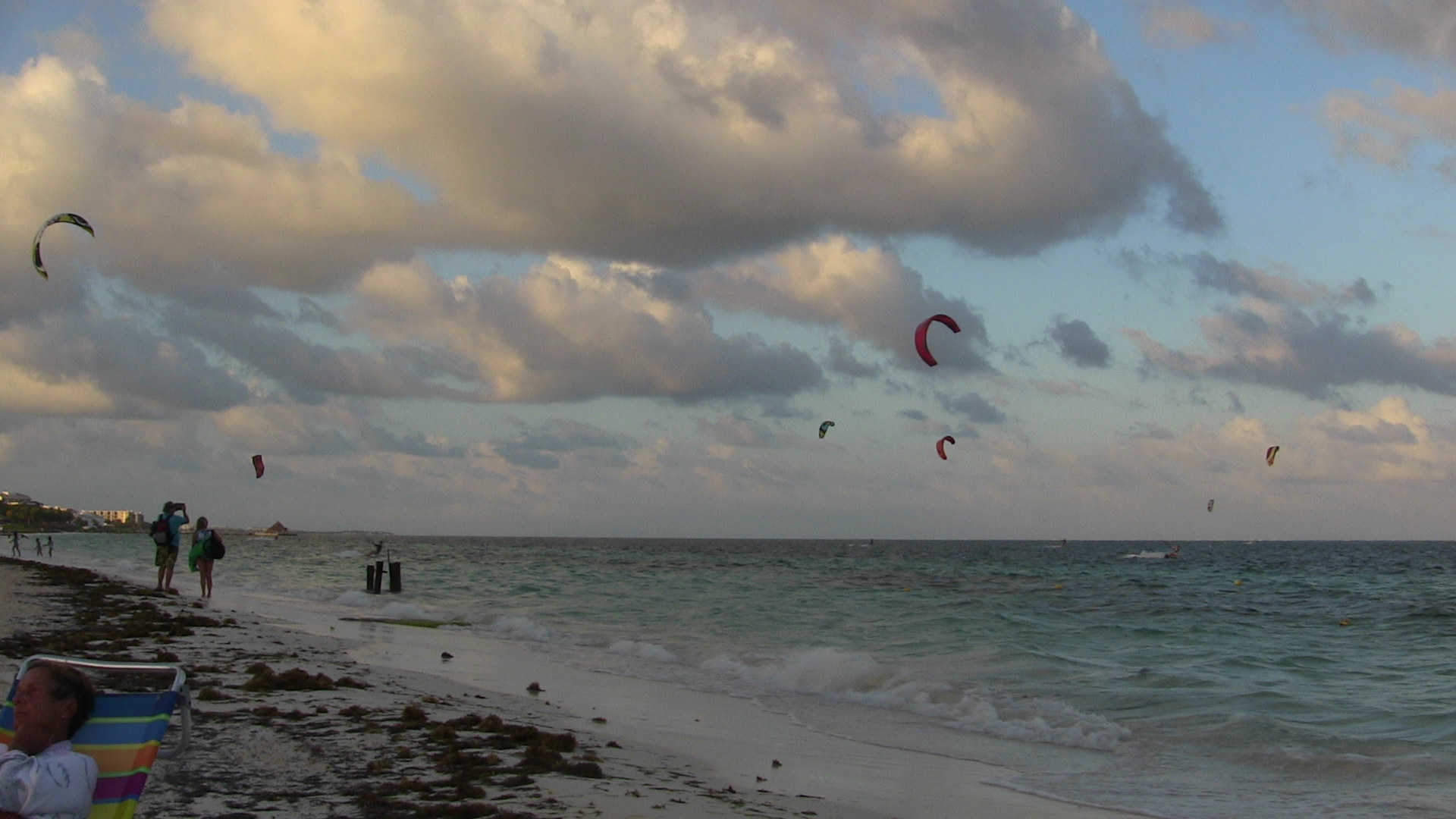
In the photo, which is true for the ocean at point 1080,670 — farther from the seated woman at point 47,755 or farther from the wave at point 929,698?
the seated woman at point 47,755

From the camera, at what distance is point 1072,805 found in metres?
7.97

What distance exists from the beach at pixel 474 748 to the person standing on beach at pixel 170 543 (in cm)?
524

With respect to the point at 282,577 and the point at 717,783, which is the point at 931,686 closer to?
the point at 717,783

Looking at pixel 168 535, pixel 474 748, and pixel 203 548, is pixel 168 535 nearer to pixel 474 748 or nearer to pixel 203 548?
pixel 203 548

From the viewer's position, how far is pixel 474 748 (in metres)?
7.47

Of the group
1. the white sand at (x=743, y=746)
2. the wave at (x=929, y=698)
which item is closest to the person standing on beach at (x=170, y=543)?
the white sand at (x=743, y=746)

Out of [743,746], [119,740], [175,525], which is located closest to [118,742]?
[119,740]

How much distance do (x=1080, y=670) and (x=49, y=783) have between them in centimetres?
1439

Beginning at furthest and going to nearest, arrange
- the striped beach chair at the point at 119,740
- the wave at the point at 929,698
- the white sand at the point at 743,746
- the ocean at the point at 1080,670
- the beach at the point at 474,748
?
the wave at the point at 929,698, the ocean at the point at 1080,670, the white sand at the point at 743,746, the beach at the point at 474,748, the striped beach chair at the point at 119,740

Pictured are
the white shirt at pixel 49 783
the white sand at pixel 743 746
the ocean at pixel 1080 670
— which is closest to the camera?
the white shirt at pixel 49 783

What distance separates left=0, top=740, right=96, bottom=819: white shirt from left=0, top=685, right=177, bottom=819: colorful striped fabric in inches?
9.5

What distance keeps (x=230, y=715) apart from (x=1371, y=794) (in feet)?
30.8

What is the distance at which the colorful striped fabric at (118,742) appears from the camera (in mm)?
4242

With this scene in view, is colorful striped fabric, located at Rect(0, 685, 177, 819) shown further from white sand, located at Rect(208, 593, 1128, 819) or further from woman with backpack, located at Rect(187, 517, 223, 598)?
woman with backpack, located at Rect(187, 517, 223, 598)
